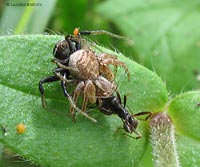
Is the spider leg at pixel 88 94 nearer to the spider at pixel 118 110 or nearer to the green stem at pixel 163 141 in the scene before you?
the spider at pixel 118 110

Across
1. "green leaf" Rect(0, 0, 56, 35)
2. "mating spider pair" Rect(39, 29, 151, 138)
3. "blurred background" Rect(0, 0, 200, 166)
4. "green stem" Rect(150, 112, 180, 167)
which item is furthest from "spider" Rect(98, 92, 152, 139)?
"blurred background" Rect(0, 0, 200, 166)

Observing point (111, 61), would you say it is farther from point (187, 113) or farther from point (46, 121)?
point (187, 113)

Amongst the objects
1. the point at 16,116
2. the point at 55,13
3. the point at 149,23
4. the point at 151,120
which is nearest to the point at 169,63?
the point at 149,23

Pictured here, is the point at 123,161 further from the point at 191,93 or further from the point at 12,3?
the point at 12,3

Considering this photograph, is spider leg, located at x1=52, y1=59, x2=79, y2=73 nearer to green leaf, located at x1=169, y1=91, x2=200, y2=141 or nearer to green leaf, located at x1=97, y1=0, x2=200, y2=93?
green leaf, located at x1=169, y1=91, x2=200, y2=141

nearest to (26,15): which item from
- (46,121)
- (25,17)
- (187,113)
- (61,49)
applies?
(25,17)

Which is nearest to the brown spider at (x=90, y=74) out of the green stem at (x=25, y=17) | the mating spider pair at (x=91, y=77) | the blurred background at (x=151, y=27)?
the mating spider pair at (x=91, y=77)
